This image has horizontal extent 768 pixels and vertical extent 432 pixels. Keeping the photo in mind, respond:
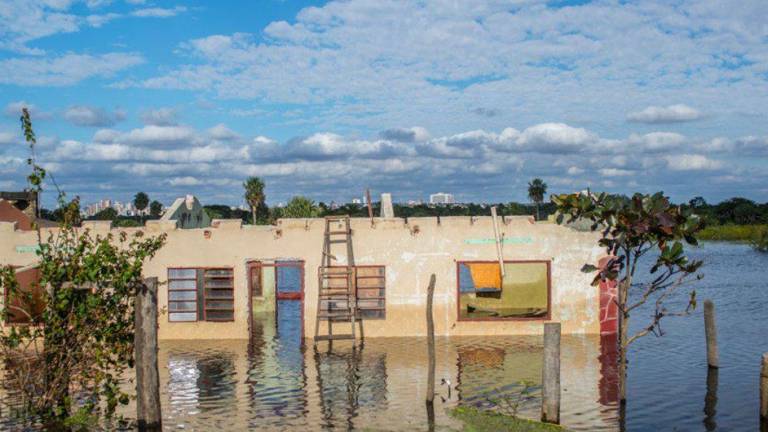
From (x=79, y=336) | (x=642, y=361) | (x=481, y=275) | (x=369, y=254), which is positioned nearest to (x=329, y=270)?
(x=369, y=254)

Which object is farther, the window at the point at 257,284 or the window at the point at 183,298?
the window at the point at 257,284

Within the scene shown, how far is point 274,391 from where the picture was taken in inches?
690

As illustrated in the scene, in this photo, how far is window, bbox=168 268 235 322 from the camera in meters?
24.2

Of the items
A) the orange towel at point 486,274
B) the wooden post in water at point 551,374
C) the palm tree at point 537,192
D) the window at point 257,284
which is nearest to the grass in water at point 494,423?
the wooden post in water at point 551,374

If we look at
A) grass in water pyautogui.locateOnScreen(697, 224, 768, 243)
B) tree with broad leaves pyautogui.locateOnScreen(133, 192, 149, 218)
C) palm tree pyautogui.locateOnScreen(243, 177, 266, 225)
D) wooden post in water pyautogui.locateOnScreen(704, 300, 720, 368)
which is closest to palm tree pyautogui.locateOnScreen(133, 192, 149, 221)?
tree with broad leaves pyautogui.locateOnScreen(133, 192, 149, 218)

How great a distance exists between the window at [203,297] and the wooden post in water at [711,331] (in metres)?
13.5

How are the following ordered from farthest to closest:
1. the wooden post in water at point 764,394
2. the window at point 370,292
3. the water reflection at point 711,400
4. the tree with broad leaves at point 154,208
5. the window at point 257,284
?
the tree with broad leaves at point 154,208
the window at point 257,284
the window at point 370,292
the water reflection at point 711,400
the wooden post in water at point 764,394

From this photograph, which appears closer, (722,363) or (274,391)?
(274,391)

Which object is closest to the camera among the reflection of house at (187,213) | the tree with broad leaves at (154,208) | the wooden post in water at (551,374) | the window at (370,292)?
the wooden post in water at (551,374)

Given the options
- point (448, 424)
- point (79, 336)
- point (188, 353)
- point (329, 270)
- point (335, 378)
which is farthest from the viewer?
point (329, 270)

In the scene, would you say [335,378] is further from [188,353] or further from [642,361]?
[642,361]

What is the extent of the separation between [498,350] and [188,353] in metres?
8.77

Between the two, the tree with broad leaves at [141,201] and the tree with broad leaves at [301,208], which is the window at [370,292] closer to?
the tree with broad leaves at [301,208]

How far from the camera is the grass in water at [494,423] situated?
1383cm
